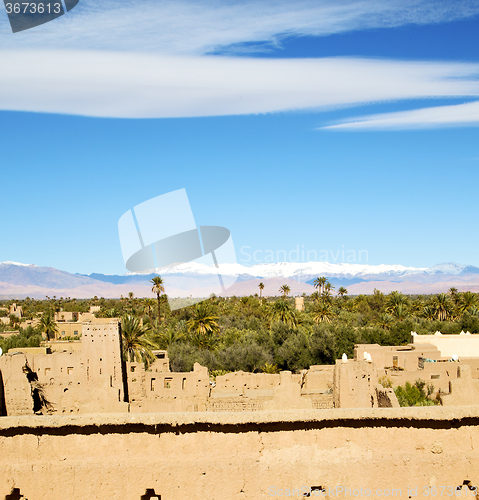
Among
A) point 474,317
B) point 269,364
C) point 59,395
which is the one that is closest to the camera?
point 59,395

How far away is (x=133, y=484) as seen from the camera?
749 cm

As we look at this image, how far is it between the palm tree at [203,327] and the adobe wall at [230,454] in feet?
109

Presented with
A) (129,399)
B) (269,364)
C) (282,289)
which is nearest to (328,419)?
(129,399)

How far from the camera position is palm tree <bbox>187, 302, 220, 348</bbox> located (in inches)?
1610

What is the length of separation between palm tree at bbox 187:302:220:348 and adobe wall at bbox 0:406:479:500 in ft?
109

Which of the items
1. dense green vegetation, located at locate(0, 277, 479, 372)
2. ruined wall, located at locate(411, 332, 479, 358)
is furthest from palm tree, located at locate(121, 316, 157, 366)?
ruined wall, located at locate(411, 332, 479, 358)

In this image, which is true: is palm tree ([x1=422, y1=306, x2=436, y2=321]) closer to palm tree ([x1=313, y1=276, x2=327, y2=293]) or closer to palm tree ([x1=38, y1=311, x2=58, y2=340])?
palm tree ([x1=313, y1=276, x2=327, y2=293])

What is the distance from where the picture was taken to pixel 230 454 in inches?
297

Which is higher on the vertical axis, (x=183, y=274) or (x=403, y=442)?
(x=183, y=274)

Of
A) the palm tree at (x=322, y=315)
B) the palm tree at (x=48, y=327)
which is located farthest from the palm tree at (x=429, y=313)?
the palm tree at (x=48, y=327)

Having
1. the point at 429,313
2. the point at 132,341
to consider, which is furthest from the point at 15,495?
the point at 429,313

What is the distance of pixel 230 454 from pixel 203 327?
34.6m

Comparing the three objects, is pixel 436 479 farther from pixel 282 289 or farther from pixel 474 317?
pixel 282 289

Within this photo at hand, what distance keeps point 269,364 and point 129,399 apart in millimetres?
15529
